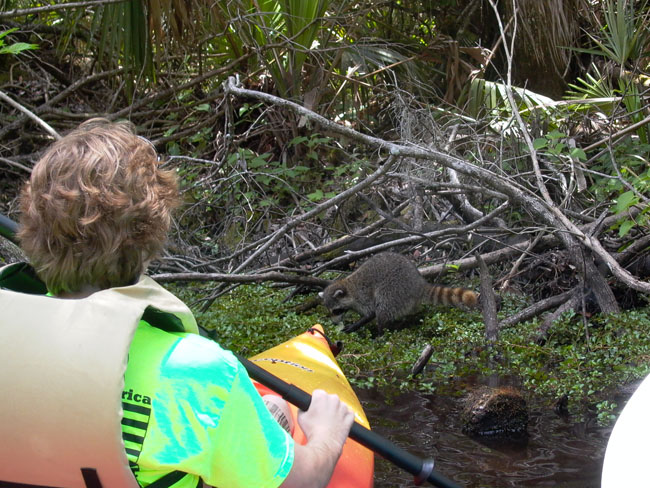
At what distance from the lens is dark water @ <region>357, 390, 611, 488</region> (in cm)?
320

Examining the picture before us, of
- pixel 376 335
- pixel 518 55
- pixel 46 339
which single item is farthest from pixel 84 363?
pixel 518 55

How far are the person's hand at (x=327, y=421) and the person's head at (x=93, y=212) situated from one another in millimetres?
677

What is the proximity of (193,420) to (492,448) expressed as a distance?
2428mm

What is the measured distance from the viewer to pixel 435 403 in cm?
415

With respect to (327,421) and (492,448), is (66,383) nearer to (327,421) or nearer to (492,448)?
(327,421)

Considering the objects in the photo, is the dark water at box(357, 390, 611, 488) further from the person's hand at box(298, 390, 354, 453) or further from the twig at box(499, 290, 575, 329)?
the person's hand at box(298, 390, 354, 453)

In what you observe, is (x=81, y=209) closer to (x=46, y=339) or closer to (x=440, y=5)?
(x=46, y=339)

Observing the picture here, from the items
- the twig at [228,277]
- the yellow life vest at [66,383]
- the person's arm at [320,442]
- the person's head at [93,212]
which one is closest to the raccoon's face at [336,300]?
the twig at [228,277]

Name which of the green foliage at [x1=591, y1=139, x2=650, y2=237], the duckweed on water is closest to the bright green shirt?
the duckweed on water

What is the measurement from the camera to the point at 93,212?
5.14 ft

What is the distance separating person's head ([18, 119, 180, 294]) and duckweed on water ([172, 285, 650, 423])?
114 inches

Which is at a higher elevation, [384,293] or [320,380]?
[320,380]

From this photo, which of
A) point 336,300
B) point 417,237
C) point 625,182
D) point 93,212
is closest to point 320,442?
point 93,212

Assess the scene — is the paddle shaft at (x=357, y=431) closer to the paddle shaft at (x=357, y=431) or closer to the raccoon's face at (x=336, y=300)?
the paddle shaft at (x=357, y=431)
